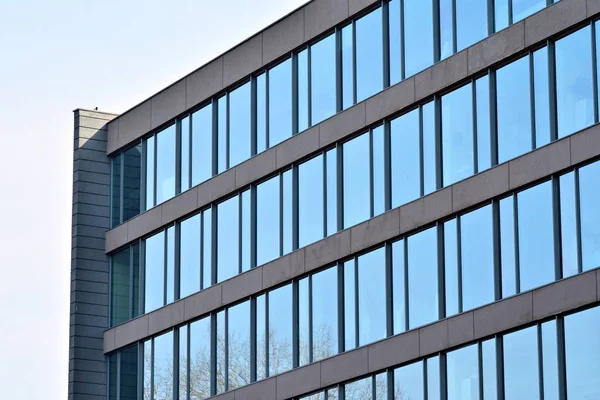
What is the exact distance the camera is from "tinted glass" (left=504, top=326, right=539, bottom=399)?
37312mm

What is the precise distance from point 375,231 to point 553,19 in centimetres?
788

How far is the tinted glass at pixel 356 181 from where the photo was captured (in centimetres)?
4397

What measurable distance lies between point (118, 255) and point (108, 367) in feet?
12.3

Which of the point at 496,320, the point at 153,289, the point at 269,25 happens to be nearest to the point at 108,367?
the point at 153,289

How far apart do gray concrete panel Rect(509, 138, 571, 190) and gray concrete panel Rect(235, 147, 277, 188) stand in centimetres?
1048

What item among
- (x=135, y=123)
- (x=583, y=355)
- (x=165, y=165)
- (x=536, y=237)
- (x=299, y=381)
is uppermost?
(x=135, y=123)

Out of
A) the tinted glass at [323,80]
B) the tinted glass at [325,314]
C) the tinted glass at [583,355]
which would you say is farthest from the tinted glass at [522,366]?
the tinted glass at [323,80]

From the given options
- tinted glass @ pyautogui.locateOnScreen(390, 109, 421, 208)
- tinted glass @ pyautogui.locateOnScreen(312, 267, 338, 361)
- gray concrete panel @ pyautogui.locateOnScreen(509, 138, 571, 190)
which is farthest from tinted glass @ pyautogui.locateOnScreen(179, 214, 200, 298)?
gray concrete panel @ pyautogui.locateOnScreen(509, 138, 571, 190)

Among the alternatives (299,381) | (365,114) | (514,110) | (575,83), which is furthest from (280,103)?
(575,83)

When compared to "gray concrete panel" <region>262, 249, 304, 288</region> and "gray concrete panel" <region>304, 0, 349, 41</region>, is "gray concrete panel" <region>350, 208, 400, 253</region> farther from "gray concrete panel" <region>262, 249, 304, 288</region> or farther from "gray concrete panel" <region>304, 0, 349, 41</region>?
"gray concrete panel" <region>304, 0, 349, 41</region>

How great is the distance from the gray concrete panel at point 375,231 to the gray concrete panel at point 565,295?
5.83 meters

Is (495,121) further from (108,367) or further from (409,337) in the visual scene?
(108,367)

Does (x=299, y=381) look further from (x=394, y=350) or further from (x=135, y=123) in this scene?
(x=135, y=123)

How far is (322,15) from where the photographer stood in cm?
4641
